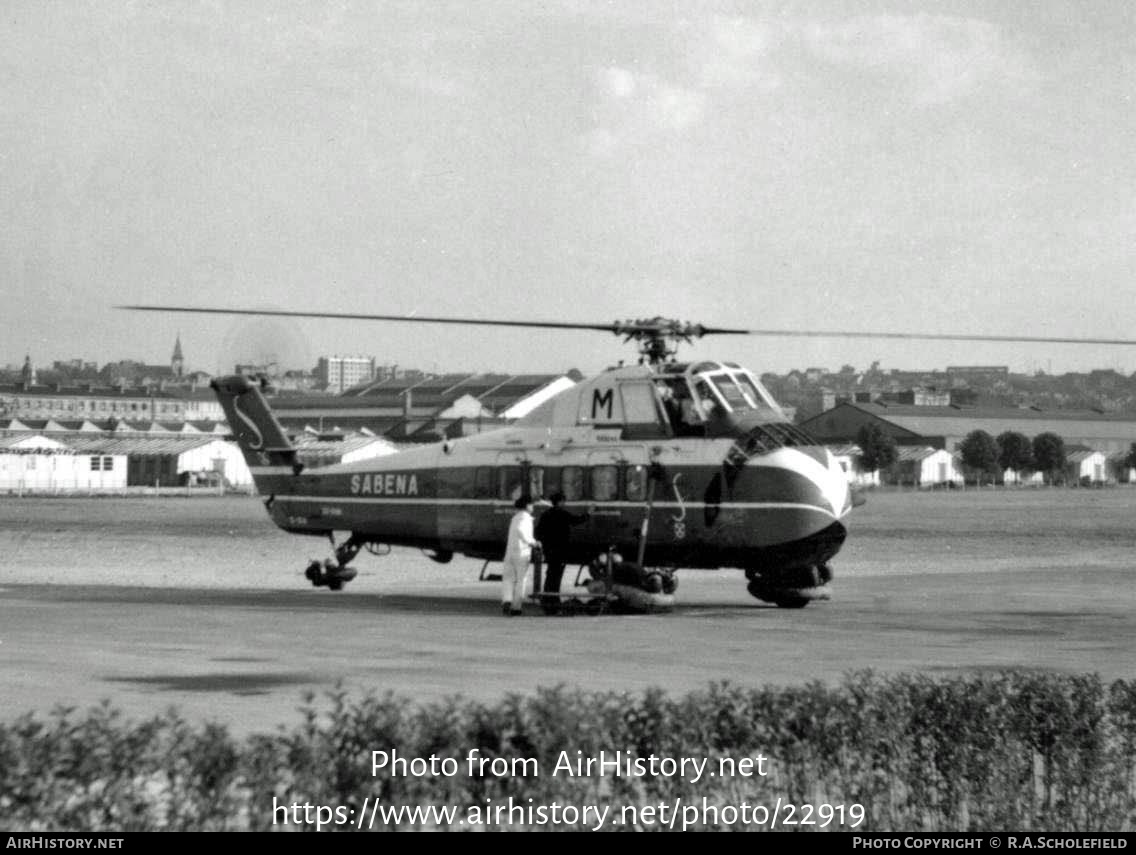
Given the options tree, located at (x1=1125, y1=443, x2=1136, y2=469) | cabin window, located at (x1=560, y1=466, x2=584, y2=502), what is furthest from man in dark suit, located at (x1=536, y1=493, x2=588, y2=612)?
tree, located at (x1=1125, y1=443, x2=1136, y2=469)

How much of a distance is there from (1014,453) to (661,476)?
5032 inches

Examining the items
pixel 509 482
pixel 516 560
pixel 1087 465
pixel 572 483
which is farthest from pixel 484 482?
pixel 1087 465

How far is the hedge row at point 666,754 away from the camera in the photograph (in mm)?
7328

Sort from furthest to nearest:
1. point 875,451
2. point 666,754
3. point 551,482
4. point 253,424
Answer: point 875,451 < point 253,424 < point 551,482 < point 666,754

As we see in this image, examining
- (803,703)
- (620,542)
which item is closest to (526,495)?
(620,542)

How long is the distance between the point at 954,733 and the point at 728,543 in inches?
553

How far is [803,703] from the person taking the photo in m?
8.95

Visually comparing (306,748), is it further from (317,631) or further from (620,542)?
(620,542)

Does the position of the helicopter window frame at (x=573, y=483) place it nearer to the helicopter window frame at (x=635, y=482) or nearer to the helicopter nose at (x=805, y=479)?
the helicopter window frame at (x=635, y=482)

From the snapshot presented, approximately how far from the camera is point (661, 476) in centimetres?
2339

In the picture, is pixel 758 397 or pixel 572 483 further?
pixel 572 483

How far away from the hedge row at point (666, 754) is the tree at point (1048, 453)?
141 meters

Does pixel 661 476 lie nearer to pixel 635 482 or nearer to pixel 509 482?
pixel 635 482

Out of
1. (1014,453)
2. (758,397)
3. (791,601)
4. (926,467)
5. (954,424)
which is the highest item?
(954,424)
